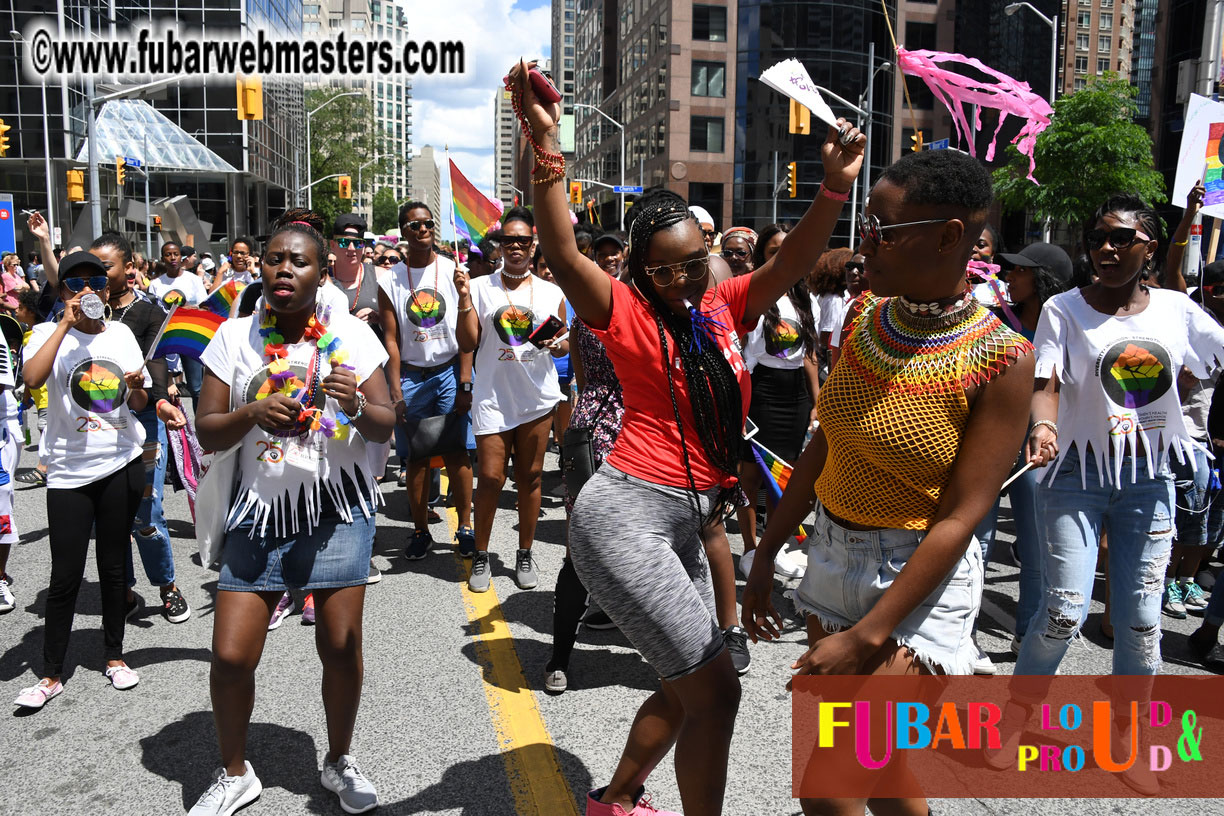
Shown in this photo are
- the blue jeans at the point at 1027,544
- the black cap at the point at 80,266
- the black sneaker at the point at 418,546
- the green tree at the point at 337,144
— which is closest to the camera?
the black cap at the point at 80,266

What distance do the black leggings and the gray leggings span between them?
9.05 ft

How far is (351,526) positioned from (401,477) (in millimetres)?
5635

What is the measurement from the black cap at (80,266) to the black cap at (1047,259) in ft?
14.9

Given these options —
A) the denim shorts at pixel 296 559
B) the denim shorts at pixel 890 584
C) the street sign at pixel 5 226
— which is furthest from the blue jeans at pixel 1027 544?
the street sign at pixel 5 226

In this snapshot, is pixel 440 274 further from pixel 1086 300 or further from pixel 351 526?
pixel 1086 300

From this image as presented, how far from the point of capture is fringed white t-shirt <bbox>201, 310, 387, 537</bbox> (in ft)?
10.2

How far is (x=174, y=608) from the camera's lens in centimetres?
501

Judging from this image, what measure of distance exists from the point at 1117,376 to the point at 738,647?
1.97 meters

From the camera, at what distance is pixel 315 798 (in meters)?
3.23

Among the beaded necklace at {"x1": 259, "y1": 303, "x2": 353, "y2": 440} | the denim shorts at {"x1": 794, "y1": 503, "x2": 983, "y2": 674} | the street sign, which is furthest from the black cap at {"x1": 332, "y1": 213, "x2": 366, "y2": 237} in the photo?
the street sign

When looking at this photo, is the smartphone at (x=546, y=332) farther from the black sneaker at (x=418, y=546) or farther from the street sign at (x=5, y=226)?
the street sign at (x=5, y=226)

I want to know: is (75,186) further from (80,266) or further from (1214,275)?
(1214,275)

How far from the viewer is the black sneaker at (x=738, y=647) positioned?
424cm

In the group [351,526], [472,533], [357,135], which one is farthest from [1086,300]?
[357,135]
